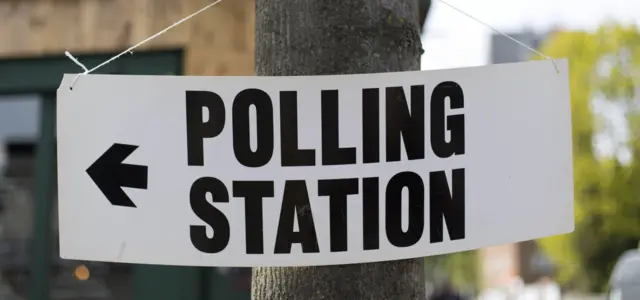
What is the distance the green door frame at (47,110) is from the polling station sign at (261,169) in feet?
7.17

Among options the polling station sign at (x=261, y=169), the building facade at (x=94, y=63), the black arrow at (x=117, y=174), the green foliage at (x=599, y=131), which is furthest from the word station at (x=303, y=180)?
the green foliage at (x=599, y=131)

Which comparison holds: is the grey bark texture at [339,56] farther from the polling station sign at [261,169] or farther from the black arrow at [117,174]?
the black arrow at [117,174]

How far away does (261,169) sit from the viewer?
54.5 inches

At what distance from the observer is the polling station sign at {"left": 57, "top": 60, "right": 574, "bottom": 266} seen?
54.5 inches

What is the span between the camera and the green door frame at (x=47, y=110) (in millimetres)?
3582

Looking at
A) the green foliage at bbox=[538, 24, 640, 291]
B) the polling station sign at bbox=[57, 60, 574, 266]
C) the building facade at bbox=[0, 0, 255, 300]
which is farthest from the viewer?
the green foliage at bbox=[538, 24, 640, 291]

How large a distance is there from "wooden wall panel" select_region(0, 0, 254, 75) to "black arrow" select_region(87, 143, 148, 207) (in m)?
2.22

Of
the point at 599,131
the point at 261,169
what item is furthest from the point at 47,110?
the point at 599,131

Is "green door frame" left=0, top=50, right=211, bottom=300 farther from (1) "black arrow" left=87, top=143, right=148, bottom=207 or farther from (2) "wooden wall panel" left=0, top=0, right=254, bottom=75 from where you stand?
(1) "black arrow" left=87, top=143, right=148, bottom=207

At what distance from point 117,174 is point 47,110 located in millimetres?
2607

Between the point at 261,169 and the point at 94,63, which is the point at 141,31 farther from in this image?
the point at 261,169

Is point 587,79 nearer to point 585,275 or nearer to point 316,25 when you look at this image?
point 585,275

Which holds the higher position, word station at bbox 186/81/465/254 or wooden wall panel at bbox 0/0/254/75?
wooden wall panel at bbox 0/0/254/75

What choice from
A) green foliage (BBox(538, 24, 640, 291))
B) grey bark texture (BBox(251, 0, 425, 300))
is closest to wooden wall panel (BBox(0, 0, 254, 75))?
grey bark texture (BBox(251, 0, 425, 300))
